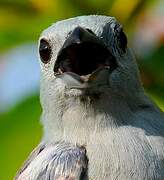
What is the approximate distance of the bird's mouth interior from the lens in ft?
16.0

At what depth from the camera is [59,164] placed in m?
5.00

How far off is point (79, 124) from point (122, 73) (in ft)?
1.06

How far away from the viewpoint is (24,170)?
17.0 feet

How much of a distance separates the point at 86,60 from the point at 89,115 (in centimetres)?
33

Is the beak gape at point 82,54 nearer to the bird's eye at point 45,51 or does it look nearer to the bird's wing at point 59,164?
the bird's eye at point 45,51

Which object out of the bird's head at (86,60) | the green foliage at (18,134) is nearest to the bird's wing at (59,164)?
the bird's head at (86,60)

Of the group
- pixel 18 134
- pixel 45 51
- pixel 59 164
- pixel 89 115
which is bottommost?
pixel 18 134

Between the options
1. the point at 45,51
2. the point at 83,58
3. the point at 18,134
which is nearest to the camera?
the point at 83,58

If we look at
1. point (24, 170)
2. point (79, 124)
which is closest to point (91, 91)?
point (79, 124)

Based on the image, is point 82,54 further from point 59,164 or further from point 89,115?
point 59,164

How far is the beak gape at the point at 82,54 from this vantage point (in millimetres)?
4875

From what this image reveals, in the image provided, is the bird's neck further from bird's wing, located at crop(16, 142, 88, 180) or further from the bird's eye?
the bird's eye

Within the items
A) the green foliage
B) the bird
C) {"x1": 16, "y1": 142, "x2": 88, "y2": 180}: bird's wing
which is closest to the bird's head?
the bird

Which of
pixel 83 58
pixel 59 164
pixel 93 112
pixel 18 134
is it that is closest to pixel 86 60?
pixel 83 58
